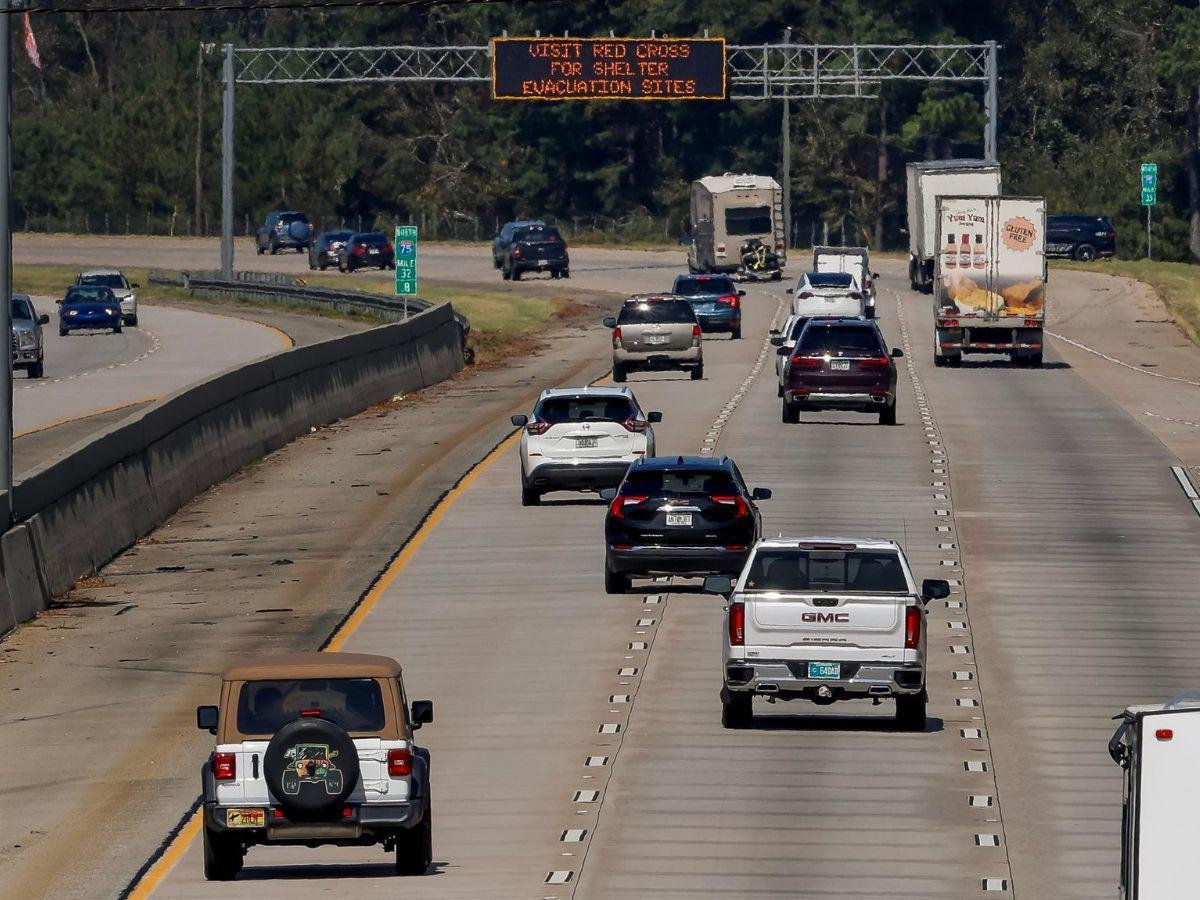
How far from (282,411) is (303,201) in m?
106

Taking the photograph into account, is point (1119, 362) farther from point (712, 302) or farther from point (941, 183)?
point (941, 183)

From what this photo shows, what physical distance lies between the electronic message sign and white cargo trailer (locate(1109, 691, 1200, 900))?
86.0 metres

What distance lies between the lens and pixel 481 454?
147ft

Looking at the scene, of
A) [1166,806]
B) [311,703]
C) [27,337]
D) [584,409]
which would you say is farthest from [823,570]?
[27,337]

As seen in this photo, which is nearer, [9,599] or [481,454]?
[9,599]

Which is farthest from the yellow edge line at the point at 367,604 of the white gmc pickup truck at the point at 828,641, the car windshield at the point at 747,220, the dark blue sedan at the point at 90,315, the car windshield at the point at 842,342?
the car windshield at the point at 747,220

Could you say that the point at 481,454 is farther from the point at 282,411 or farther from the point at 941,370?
the point at 941,370

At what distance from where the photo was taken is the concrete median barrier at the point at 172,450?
97.0ft

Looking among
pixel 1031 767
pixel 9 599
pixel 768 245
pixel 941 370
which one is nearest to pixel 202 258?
pixel 768 245

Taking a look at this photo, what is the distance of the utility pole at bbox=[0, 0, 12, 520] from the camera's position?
27.8 metres

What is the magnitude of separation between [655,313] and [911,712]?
3503 cm

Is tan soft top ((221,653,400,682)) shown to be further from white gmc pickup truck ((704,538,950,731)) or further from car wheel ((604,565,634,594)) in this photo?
car wheel ((604,565,634,594))

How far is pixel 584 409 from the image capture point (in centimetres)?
3669

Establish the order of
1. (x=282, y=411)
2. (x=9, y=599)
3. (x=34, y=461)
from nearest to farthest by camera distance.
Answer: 1. (x=9, y=599)
2. (x=34, y=461)
3. (x=282, y=411)
